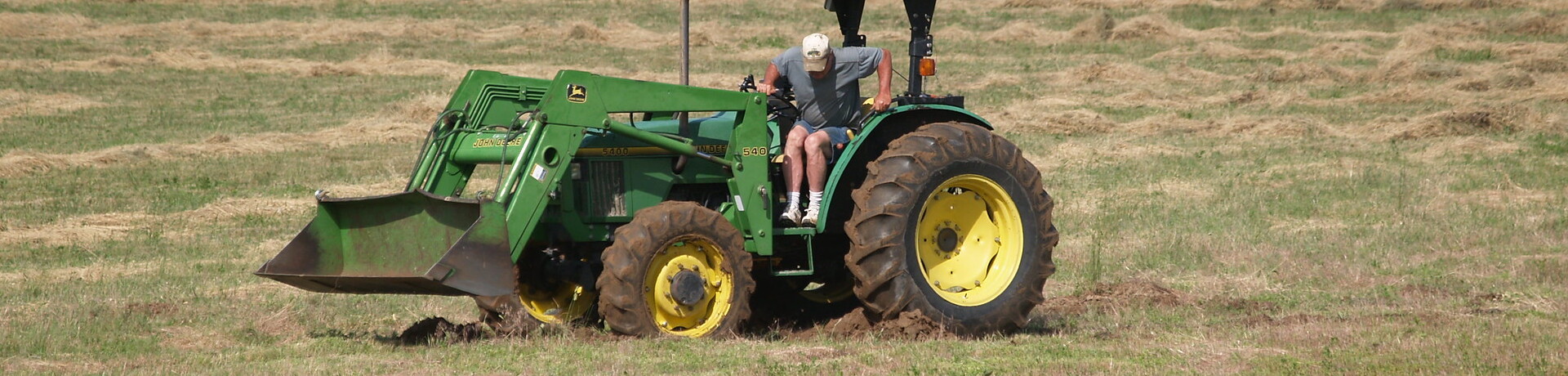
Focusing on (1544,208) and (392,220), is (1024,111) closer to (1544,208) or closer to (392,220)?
(1544,208)

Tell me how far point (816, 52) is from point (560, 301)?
79.4 inches

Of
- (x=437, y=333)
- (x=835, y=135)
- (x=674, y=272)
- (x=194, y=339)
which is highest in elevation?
(x=835, y=135)

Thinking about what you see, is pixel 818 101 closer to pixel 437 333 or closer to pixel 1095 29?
pixel 437 333

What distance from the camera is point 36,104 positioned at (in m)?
23.9

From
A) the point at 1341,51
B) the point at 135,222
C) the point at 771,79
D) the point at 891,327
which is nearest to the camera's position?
the point at 891,327

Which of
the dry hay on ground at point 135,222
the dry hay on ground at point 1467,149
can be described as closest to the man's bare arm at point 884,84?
the dry hay on ground at point 135,222

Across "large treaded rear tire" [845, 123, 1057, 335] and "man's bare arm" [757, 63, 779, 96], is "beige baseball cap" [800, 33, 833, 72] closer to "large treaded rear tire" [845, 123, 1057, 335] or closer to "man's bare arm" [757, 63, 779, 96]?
"man's bare arm" [757, 63, 779, 96]

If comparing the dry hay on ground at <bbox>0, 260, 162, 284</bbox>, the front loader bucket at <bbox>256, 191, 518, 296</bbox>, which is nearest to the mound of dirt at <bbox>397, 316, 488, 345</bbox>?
the front loader bucket at <bbox>256, 191, 518, 296</bbox>

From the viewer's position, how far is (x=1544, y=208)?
626 inches

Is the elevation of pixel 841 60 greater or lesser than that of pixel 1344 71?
greater

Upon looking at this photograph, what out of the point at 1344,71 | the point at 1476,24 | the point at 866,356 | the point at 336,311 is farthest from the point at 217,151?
the point at 1476,24

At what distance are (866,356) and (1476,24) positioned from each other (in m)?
25.5

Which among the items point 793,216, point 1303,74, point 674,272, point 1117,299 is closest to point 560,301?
point 674,272

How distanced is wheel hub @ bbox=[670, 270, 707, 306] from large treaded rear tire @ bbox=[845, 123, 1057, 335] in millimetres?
879
